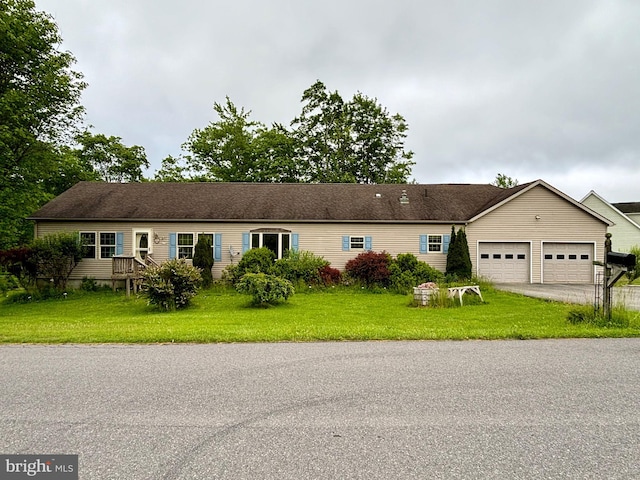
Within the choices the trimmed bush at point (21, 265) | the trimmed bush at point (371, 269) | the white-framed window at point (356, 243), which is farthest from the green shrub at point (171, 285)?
the white-framed window at point (356, 243)

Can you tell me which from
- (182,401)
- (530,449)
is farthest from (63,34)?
(530,449)

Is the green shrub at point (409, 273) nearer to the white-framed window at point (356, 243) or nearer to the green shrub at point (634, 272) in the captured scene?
the white-framed window at point (356, 243)

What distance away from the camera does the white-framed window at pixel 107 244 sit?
1812cm

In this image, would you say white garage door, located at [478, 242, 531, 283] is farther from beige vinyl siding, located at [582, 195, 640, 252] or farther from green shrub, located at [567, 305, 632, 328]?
beige vinyl siding, located at [582, 195, 640, 252]

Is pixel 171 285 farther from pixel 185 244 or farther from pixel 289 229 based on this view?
pixel 289 229

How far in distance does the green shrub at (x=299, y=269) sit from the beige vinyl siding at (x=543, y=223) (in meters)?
8.07

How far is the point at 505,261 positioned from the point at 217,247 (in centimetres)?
1468

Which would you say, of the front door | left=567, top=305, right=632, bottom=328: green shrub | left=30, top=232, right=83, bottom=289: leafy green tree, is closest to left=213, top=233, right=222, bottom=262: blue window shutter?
the front door

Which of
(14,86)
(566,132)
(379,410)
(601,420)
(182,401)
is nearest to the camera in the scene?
(601,420)

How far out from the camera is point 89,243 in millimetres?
18094

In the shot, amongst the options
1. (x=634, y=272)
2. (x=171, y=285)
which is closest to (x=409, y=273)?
(x=171, y=285)

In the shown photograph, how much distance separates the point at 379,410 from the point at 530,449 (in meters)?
1.33

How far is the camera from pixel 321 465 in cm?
273

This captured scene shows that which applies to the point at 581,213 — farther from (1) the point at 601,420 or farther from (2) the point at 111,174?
(2) the point at 111,174
